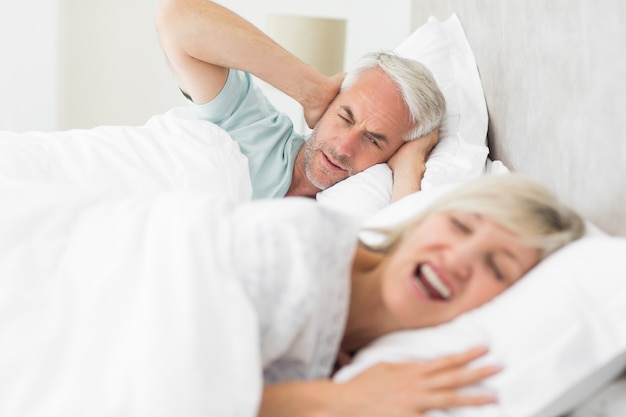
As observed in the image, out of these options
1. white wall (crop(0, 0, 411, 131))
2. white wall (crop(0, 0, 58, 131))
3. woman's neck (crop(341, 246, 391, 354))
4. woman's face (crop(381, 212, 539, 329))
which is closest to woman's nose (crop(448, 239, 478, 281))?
woman's face (crop(381, 212, 539, 329))

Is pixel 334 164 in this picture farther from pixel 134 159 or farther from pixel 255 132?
pixel 134 159

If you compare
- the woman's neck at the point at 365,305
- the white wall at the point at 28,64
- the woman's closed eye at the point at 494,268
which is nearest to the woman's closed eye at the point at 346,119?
the woman's neck at the point at 365,305

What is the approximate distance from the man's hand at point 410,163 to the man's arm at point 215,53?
0.28 metres

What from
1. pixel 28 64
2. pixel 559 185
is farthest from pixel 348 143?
pixel 28 64

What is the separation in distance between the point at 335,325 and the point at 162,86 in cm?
257

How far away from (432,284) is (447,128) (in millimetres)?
1021

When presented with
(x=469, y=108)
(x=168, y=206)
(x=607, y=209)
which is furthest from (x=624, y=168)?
(x=469, y=108)

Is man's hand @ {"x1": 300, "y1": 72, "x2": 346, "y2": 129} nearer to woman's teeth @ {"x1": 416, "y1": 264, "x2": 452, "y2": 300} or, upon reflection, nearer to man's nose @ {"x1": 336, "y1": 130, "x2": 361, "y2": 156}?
man's nose @ {"x1": 336, "y1": 130, "x2": 361, "y2": 156}

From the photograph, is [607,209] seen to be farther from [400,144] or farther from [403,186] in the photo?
[400,144]

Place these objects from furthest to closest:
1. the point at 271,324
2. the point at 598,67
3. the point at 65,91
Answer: the point at 65,91 → the point at 598,67 → the point at 271,324

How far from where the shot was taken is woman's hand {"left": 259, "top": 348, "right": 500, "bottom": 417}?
0.81 metres

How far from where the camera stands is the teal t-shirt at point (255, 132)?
1877mm

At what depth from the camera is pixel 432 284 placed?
2.99ft

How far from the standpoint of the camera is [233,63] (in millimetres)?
1816
